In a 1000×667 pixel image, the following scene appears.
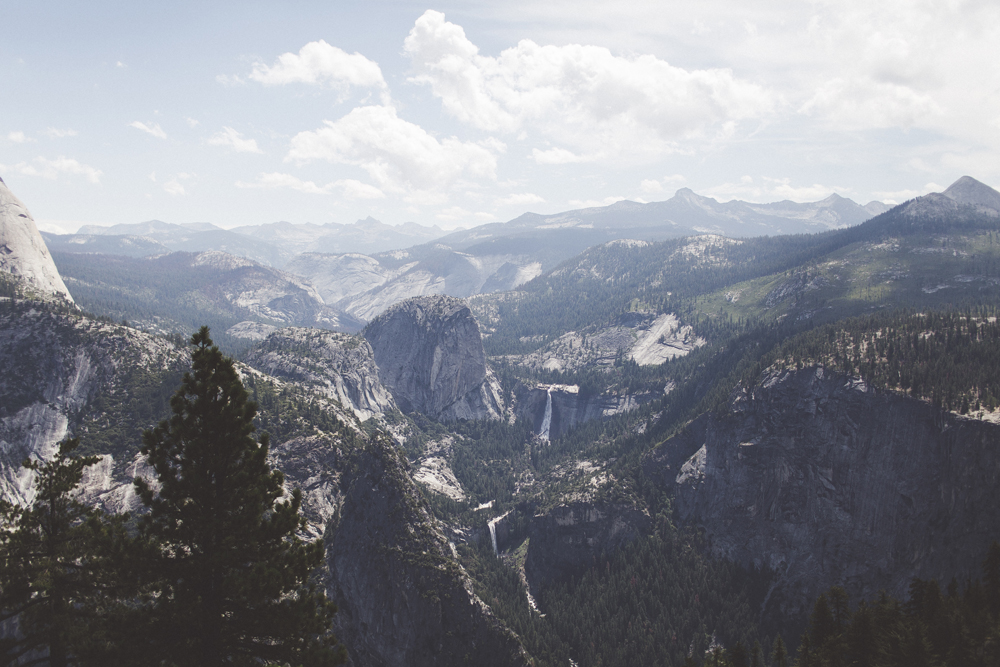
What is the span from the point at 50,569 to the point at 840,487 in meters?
139

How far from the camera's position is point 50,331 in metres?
147

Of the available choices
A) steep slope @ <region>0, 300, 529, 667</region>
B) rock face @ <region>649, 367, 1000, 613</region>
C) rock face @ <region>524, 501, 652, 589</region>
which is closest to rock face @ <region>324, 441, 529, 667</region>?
steep slope @ <region>0, 300, 529, 667</region>

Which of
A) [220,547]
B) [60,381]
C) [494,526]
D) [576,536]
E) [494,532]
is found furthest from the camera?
[494,526]

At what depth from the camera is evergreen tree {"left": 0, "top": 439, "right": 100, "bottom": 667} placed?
84.2 ft

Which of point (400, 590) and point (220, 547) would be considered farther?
point (400, 590)

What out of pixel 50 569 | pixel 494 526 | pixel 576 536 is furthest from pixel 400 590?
pixel 50 569

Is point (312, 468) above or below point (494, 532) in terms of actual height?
above

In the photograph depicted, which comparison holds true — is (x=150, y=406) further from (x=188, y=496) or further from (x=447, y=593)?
(x=188, y=496)

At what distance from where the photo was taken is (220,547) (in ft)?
87.2

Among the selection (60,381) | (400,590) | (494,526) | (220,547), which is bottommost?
(494,526)

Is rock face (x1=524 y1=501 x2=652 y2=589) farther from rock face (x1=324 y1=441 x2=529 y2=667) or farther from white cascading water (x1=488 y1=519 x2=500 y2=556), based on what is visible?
rock face (x1=324 y1=441 x2=529 y2=667)

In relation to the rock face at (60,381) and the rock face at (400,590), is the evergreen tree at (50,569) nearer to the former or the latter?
the rock face at (400,590)

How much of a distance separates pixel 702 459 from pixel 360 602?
3959 inches

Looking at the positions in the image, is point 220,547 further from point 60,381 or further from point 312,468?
point 60,381
